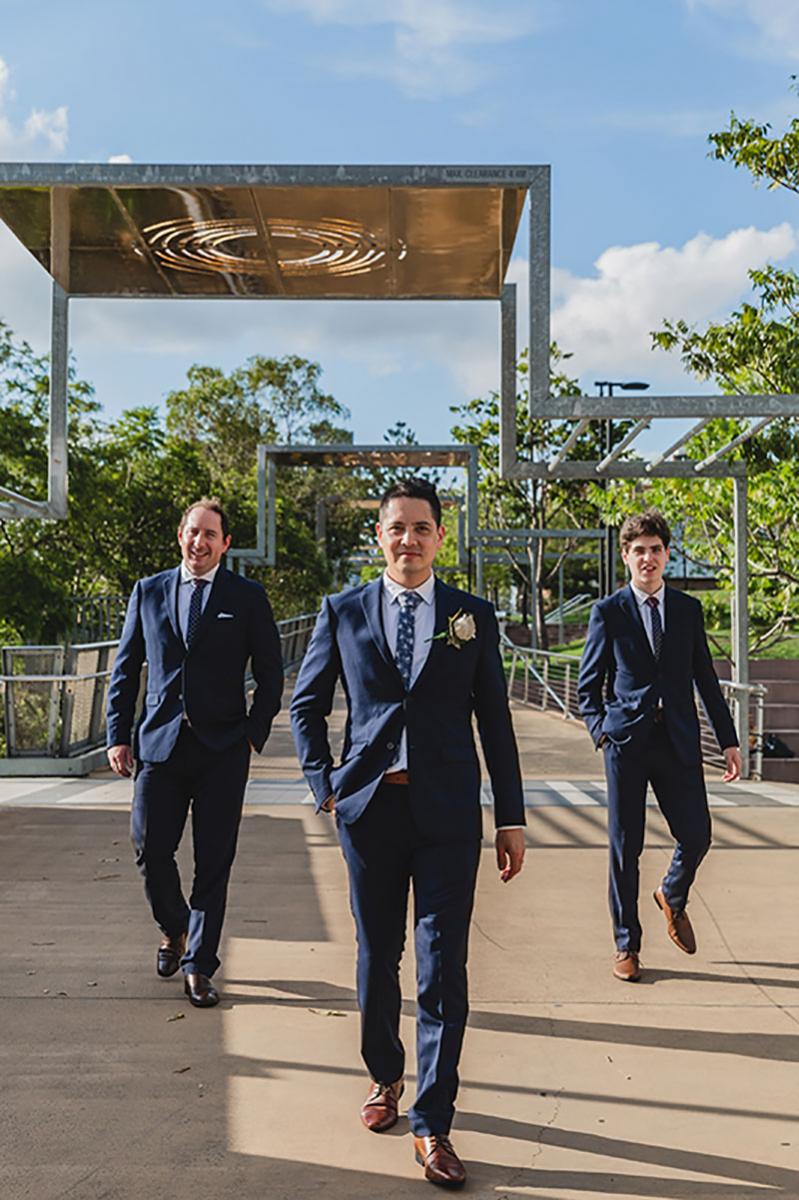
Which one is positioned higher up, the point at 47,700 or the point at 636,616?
the point at 636,616

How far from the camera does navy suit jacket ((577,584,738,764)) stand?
5496 mm

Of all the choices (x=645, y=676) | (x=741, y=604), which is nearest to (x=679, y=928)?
(x=645, y=676)

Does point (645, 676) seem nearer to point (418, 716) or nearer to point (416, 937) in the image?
point (418, 716)

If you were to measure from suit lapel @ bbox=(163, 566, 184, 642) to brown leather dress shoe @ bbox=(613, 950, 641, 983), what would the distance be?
2.07 metres

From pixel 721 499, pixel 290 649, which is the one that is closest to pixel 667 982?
pixel 721 499

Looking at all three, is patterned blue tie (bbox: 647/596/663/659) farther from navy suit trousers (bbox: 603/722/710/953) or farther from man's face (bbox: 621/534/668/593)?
navy suit trousers (bbox: 603/722/710/953)

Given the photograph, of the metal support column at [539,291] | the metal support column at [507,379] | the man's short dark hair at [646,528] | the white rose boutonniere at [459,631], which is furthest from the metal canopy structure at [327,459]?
the white rose boutonniere at [459,631]

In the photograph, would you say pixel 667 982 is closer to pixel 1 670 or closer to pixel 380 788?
pixel 380 788

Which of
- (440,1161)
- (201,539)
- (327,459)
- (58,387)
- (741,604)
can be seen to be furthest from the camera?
(327,459)

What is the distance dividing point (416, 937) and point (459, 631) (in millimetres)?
822

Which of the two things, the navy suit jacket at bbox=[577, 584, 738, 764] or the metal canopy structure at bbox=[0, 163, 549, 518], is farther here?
the metal canopy structure at bbox=[0, 163, 549, 518]

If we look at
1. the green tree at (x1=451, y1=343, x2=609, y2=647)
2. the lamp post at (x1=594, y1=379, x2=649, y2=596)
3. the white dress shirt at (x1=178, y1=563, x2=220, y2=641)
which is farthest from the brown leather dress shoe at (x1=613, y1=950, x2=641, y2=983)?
the green tree at (x1=451, y1=343, x2=609, y2=647)

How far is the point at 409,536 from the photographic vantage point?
390 centimetres

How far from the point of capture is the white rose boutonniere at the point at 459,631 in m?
3.86
